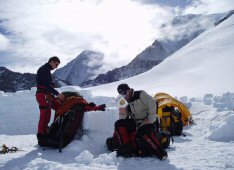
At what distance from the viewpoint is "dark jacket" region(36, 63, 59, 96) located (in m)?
7.09

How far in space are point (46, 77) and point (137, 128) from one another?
2.17 metres

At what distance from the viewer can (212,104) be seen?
1280cm

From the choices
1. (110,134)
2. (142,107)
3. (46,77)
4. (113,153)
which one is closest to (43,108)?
(46,77)

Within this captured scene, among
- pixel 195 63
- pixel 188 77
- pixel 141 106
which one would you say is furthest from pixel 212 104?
pixel 195 63

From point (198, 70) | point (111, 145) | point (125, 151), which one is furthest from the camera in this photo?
point (198, 70)

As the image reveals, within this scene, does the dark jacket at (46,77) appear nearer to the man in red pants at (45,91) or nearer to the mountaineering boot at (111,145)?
the man in red pants at (45,91)

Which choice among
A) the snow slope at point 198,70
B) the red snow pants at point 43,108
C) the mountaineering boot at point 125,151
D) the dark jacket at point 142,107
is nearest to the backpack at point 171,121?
the dark jacket at point 142,107

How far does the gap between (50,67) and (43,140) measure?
1.44m

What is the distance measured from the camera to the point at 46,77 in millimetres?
7082

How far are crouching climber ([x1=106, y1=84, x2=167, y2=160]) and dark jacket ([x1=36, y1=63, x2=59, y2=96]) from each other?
5.22 ft

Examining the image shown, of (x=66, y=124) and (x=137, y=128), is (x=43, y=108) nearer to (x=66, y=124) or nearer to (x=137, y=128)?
(x=66, y=124)

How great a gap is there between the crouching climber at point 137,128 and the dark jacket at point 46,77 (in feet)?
5.22

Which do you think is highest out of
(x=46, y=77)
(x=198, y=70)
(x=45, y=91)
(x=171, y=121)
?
(x=198, y=70)

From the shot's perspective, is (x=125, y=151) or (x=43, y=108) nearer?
(x=125, y=151)
